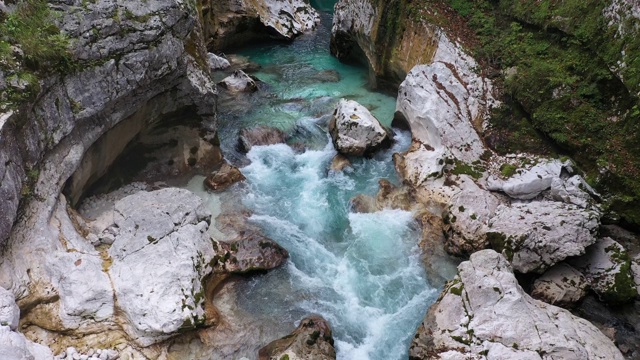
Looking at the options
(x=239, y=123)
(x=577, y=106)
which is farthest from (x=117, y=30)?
(x=577, y=106)

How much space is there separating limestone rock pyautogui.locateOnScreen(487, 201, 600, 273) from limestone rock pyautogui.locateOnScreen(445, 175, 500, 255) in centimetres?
43

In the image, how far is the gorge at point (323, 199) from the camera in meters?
8.52

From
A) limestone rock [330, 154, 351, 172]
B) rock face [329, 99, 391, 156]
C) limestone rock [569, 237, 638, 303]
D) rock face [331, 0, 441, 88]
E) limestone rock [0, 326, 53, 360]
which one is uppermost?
rock face [331, 0, 441, 88]

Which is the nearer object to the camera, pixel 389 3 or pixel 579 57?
pixel 579 57

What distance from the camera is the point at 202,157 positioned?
47.3 ft

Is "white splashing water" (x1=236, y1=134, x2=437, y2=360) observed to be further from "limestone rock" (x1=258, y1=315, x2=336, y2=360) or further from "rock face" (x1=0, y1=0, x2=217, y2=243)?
"rock face" (x1=0, y1=0, x2=217, y2=243)

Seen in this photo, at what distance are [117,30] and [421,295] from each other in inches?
389

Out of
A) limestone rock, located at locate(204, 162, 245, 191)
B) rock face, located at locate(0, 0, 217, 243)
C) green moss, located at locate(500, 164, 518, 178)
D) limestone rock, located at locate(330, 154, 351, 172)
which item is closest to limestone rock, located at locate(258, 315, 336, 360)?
rock face, located at locate(0, 0, 217, 243)

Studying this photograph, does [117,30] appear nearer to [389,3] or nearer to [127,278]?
[127,278]

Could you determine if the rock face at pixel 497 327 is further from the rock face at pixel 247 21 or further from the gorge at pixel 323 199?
the rock face at pixel 247 21

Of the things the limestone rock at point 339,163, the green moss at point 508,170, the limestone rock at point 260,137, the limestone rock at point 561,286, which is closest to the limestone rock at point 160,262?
the limestone rock at point 260,137

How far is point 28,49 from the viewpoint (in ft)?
28.1

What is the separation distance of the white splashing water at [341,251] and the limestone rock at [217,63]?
356 inches

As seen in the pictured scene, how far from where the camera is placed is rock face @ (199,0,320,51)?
2520cm
